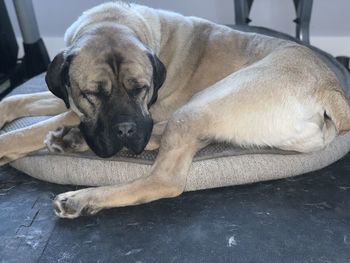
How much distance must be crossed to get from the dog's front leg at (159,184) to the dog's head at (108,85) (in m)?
0.11

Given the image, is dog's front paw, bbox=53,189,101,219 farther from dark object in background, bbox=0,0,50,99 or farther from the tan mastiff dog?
dark object in background, bbox=0,0,50,99

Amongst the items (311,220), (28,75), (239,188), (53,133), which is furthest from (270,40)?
(28,75)

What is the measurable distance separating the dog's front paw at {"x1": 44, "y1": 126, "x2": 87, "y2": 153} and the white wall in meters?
1.86

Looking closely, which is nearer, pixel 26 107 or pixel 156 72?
pixel 156 72

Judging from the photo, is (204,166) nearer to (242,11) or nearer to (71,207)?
A: (71,207)

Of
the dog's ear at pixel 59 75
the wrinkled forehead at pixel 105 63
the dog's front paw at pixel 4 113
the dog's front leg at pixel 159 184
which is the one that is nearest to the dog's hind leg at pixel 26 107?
the dog's front paw at pixel 4 113

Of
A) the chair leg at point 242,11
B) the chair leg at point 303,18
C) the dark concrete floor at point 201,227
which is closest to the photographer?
the dark concrete floor at point 201,227

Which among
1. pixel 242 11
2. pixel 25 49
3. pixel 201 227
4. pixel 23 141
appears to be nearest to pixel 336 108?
pixel 201 227

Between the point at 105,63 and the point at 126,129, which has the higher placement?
the point at 105,63

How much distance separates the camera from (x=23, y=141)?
2139mm

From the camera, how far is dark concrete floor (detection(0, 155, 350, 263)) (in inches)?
68.1

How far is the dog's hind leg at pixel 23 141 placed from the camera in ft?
6.99

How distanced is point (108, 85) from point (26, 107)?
710mm

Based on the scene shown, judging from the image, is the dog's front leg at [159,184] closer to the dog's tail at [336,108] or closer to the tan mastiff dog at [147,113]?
the tan mastiff dog at [147,113]
